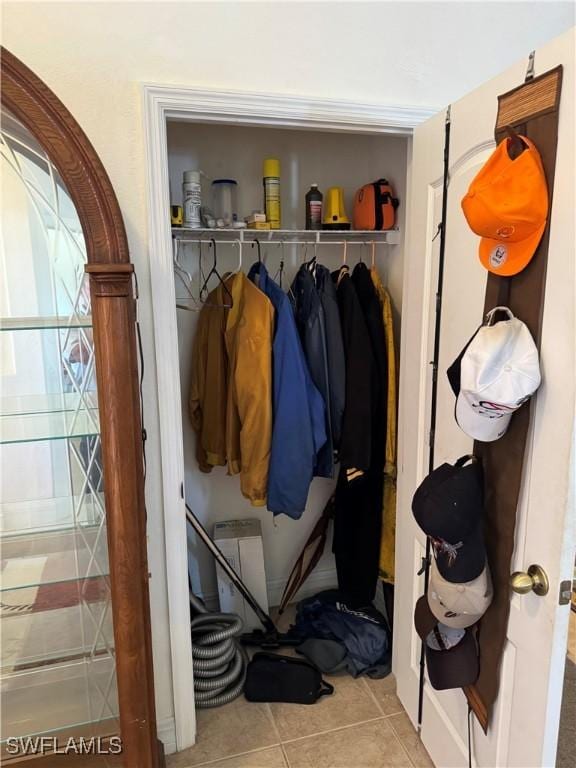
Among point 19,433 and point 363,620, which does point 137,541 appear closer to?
point 19,433

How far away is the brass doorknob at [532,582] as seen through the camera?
3.53ft

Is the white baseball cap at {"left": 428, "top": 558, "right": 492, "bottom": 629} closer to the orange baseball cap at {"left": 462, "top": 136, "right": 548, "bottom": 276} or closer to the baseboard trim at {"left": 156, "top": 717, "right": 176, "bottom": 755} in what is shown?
the orange baseball cap at {"left": 462, "top": 136, "right": 548, "bottom": 276}

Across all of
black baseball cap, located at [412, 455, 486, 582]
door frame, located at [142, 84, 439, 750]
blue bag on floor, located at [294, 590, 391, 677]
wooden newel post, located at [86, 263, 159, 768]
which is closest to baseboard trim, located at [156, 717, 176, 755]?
door frame, located at [142, 84, 439, 750]

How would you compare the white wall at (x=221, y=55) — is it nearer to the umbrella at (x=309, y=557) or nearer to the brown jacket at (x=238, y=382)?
the brown jacket at (x=238, y=382)

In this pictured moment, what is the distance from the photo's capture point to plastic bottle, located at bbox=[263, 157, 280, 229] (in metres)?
2.11

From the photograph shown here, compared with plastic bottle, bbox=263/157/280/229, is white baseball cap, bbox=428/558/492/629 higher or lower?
lower

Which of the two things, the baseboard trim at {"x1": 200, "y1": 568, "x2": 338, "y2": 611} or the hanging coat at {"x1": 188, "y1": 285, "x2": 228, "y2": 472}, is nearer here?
the hanging coat at {"x1": 188, "y1": 285, "x2": 228, "y2": 472}

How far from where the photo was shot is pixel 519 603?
1.17m

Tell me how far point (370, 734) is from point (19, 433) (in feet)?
5.13

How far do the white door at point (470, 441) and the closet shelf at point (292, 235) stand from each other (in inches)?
20.9

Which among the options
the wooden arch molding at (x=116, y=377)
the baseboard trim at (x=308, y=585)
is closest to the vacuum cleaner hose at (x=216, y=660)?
the baseboard trim at (x=308, y=585)

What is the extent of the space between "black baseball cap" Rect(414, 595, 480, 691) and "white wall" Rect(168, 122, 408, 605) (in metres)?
1.21

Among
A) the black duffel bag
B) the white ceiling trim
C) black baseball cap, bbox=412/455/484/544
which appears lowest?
the black duffel bag

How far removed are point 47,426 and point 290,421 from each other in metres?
0.91
